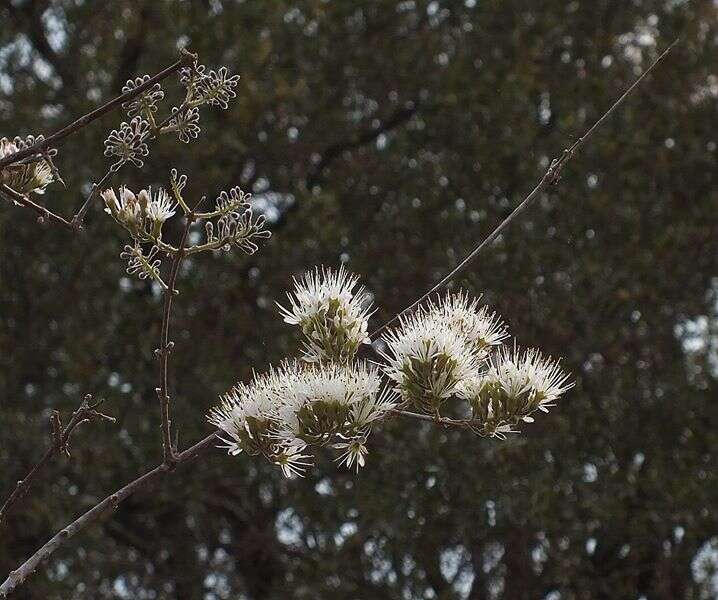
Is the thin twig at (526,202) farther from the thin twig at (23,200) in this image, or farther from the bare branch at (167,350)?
the thin twig at (23,200)

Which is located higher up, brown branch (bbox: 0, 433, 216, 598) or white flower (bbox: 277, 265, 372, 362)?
white flower (bbox: 277, 265, 372, 362)

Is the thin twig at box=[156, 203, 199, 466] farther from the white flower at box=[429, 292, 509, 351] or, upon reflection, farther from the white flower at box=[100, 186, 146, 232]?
the white flower at box=[429, 292, 509, 351]

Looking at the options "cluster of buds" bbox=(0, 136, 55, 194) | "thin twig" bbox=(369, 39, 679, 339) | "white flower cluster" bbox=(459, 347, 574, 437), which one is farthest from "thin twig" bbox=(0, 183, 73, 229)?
"white flower cluster" bbox=(459, 347, 574, 437)

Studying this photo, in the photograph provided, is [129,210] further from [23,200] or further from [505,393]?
[505,393]

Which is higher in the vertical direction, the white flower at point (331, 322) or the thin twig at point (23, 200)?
the thin twig at point (23, 200)

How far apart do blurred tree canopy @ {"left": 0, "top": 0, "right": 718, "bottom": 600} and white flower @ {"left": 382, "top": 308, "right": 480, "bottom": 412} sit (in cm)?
342

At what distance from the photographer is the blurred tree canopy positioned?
17.8ft

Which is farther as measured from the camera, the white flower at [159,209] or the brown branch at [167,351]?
the white flower at [159,209]

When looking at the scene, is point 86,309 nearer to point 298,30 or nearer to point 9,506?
point 298,30

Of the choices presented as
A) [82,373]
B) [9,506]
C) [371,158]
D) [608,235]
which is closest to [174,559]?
[82,373]

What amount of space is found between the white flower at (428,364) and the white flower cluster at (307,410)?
4cm

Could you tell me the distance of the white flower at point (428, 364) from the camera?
172 centimetres

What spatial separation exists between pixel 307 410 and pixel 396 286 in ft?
13.5

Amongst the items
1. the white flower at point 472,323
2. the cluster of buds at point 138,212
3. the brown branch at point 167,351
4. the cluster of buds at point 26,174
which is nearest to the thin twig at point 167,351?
the brown branch at point 167,351
